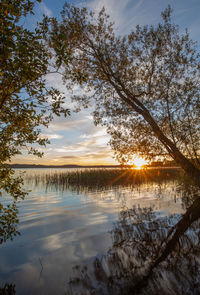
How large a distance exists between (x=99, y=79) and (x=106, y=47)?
105 inches

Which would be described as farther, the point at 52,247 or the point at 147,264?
the point at 52,247

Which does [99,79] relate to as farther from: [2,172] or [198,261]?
[198,261]

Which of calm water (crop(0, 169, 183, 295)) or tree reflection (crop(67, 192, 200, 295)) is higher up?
tree reflection (crop(67, 192, 200, 295))

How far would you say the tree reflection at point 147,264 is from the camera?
424cm

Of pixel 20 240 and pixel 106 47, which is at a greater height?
pixel 106 47

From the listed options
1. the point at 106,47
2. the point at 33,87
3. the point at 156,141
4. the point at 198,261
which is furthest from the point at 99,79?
the point at 198,261

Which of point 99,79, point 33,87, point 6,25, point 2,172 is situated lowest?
point 2,172

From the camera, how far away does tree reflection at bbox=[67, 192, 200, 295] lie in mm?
4242

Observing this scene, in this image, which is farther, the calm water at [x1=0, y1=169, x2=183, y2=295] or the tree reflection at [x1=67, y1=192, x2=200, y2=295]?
the calm water at [x1=0, y1=169, x2=183, y2=295]

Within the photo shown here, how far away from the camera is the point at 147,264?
17.0ft

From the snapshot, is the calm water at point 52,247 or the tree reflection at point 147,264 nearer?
the tree reflection at point 147,264

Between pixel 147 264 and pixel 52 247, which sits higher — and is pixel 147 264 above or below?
above

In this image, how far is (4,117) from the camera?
5625 millimetres

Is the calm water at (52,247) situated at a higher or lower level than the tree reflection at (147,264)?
lower
